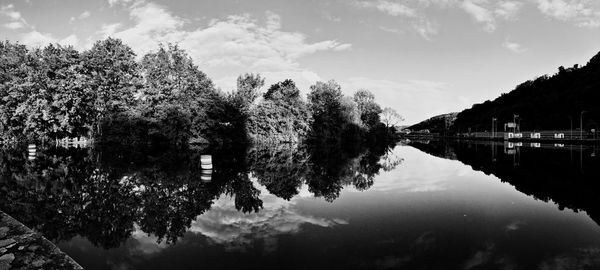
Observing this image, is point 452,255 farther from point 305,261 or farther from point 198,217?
point 198,217

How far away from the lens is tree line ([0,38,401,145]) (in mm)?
61312

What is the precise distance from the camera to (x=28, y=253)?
23.6ft

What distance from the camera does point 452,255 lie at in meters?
8.16

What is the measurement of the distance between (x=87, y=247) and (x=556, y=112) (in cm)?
18292

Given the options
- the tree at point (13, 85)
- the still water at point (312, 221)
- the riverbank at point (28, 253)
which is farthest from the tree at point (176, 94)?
the riverbank at point (28, 253)

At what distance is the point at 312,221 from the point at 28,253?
280 inches

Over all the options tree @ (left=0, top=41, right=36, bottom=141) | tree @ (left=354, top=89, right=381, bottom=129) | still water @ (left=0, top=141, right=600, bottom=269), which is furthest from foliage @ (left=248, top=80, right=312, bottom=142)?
still water @ (left=0, top=141, right=600, bottom=269)

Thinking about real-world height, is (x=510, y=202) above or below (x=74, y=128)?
below

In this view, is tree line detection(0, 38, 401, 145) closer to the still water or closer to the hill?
the still water

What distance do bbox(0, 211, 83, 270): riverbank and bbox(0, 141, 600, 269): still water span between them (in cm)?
80

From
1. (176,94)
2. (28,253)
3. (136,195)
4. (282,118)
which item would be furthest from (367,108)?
(28,253)

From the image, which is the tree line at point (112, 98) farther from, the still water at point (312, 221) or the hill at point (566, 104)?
the hill at point (566, 104)

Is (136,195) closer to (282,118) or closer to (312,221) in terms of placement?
(312,221)

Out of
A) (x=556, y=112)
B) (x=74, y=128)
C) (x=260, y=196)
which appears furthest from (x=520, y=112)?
(x=260, y=196)
